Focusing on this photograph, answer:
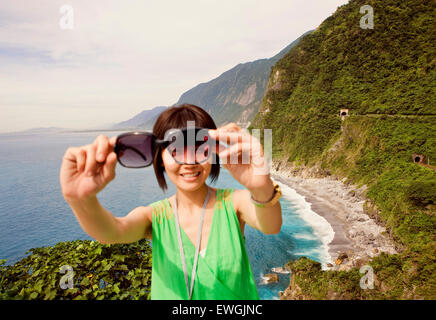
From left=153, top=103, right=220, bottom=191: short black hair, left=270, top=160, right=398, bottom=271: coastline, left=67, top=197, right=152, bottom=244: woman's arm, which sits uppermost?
left=153, top=103, right=220, bottom=191: short black hair

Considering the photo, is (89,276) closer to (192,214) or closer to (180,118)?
(192,214)

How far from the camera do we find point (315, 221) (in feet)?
114

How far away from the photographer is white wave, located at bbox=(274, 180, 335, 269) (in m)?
26.6

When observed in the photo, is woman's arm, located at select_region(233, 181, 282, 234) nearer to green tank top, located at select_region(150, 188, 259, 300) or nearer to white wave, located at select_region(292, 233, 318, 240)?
green tank top, located at select_region(150, 188, 259, 300)

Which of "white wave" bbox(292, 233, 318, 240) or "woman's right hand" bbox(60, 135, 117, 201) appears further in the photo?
"white wave" bbox(292, 233, 318, 240)

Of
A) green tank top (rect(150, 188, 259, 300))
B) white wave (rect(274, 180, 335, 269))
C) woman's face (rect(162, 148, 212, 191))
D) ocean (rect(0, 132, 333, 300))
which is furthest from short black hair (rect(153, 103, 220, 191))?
white wave (rect(274, 180, 335, 269))

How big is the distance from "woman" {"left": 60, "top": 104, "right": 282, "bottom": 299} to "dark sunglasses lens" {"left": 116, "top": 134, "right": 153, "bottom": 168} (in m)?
0.06

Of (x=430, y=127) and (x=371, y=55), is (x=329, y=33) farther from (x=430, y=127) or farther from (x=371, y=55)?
(x=430, y=127)

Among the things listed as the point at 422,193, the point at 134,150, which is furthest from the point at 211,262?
the point at 422,193

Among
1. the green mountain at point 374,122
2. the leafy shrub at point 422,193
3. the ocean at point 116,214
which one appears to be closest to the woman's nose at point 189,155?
the green mountain at point 374,122

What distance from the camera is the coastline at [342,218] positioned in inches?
937

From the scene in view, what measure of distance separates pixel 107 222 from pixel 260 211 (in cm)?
93

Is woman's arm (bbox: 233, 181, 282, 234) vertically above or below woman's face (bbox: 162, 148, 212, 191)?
below

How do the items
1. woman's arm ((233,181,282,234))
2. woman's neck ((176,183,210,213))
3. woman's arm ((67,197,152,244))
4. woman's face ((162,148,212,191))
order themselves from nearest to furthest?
woman's arm ((67,197,152,244))
woman's arm ((233,181,282,234))
woman's face ((162,148,212,191))
woman's neck ((176,183,210,213))
